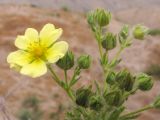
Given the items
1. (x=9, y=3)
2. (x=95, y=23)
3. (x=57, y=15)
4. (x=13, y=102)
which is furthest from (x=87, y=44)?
(x=95, y=23)

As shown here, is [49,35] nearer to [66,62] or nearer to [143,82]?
[66,62]

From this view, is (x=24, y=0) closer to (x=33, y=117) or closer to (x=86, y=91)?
(x=33, y=117)

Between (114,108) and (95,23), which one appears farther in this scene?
(95,23)

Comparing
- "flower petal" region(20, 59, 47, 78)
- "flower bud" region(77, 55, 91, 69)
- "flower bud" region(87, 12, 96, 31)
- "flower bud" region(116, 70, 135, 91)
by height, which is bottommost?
"flower bud" region(116, 70, 135, 91)

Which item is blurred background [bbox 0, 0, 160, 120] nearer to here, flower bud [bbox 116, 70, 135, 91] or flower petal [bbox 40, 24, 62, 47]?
flower petal [bbox 40, 24, 62, 47]

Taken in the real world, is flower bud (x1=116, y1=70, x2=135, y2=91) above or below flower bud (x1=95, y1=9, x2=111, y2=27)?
below

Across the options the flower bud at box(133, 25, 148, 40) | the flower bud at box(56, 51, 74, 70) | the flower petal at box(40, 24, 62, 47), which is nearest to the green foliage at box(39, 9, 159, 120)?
the flower bud at box(56, 51, 74, 70)

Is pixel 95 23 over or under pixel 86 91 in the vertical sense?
over
